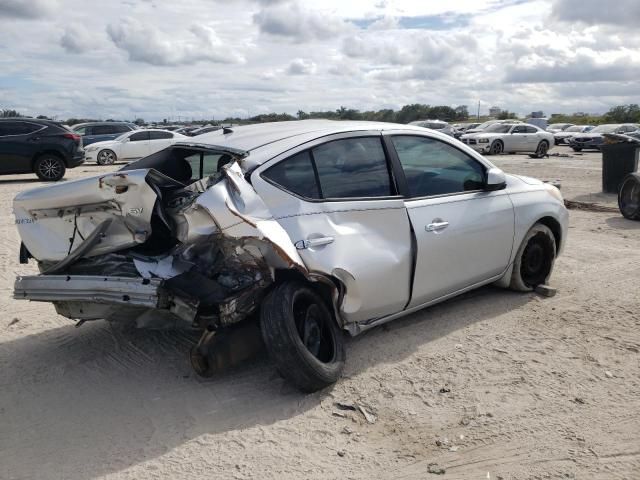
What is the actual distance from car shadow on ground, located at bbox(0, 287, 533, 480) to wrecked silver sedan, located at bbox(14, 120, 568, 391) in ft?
0.83

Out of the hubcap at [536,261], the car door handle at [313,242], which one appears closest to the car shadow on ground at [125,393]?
the hubcap at [536,261]

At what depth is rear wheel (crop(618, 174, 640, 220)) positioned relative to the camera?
32.2 feet

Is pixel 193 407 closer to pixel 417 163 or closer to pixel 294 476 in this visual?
pixel 294 476

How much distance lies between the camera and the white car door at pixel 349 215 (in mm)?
3932

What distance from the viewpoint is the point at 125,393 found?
398 cm

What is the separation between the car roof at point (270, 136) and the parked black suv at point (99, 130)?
23423 millimetres

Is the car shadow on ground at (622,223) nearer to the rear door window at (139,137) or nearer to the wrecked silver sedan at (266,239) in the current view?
the wrecked silver sedan at (266,239)

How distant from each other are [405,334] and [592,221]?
248 inches

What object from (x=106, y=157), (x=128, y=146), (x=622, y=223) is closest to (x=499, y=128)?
(x=128, y=146)

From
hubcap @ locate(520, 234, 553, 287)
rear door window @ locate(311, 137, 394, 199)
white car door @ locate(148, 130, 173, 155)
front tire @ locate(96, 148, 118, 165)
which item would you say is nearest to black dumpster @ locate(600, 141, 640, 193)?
hubcap @ locate(520, 234, 553, 287)

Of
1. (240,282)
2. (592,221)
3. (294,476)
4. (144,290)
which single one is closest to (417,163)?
(240,282)

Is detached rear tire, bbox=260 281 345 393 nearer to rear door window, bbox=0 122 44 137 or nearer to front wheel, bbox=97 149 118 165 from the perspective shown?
rear door window, bbox=0 122 44 137

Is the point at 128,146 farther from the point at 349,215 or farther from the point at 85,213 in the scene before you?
the point at 349,215

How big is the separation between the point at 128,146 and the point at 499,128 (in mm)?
16362
